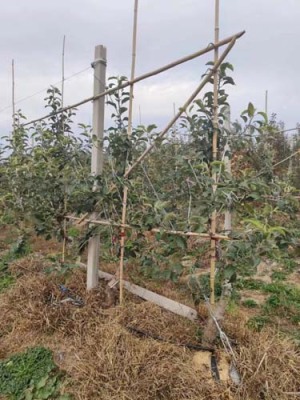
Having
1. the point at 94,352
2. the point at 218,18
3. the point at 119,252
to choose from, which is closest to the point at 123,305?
the point at 119,252

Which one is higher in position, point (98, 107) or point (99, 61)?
point (99, 61)

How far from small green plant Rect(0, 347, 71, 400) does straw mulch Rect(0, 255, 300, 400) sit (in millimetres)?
74

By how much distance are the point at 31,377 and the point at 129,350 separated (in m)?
0.67

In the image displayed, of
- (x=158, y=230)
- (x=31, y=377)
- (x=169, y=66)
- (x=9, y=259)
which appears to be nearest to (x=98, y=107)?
(x=169, y=66)

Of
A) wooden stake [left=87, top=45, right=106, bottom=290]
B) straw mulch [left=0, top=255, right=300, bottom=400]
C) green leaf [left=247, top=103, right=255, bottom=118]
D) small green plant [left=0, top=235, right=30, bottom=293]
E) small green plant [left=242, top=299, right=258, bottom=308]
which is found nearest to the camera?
straw mulch [left=0, top=255, right=300, bottom=400]

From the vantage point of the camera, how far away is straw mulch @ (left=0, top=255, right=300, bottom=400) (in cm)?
189

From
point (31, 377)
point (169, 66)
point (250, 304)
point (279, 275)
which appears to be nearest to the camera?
point (31, 377)

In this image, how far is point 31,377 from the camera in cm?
226

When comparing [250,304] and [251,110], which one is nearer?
[251,110]

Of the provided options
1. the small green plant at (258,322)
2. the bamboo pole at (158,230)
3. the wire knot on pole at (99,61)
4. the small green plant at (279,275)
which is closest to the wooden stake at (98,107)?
the wire knot on pole at (99,61)

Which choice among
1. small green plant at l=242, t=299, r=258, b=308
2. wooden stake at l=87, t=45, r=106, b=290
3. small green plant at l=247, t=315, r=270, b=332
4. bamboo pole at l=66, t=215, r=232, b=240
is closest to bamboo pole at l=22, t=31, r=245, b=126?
wooden stake at l=87, t=45, r=106, b=290

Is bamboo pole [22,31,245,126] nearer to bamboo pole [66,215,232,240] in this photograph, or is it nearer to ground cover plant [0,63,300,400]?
ground cover plant [0,63,300,400]

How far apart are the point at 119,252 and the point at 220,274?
863 mm

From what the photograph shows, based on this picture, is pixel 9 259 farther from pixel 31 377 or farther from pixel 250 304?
pixel 250 304
